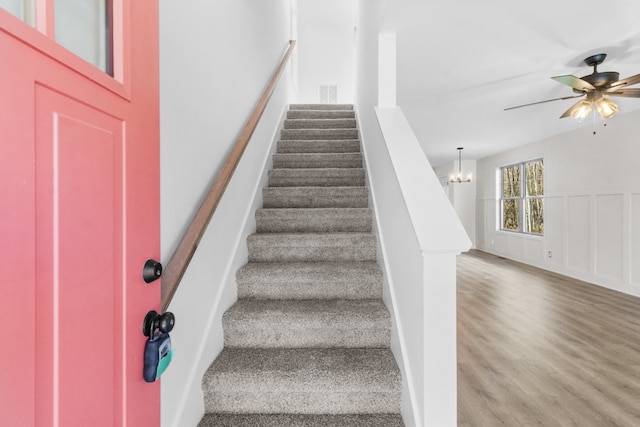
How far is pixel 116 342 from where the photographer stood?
0.62 m

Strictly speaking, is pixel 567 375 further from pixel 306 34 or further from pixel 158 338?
pixel 306 34

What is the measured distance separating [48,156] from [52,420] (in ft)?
1.49

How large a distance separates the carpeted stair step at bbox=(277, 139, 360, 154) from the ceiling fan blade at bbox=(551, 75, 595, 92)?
5.86 feet

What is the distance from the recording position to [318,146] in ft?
9.92

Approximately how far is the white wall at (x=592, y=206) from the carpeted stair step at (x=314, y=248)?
444 cm

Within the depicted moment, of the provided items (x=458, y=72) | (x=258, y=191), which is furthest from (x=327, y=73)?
(x=258, y=191)

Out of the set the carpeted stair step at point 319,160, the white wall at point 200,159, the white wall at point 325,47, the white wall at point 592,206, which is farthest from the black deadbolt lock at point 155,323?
the white wall at point 325,47

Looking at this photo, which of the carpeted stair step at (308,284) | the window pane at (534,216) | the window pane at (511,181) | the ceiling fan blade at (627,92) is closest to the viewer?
the carpeted stair step at (308,284)

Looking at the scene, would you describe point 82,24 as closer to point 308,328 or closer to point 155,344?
point 155,344

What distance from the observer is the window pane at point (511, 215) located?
251 inches

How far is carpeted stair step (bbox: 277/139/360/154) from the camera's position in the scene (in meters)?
3.00

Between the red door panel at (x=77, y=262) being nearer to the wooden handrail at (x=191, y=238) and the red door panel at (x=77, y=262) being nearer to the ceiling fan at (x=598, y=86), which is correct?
the wooden handrail at (x=191, y=238)

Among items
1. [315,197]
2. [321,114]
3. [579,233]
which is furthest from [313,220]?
[579,233]

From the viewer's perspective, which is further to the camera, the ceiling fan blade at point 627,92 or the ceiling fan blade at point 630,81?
the ceiling fan blade at point 627,92
